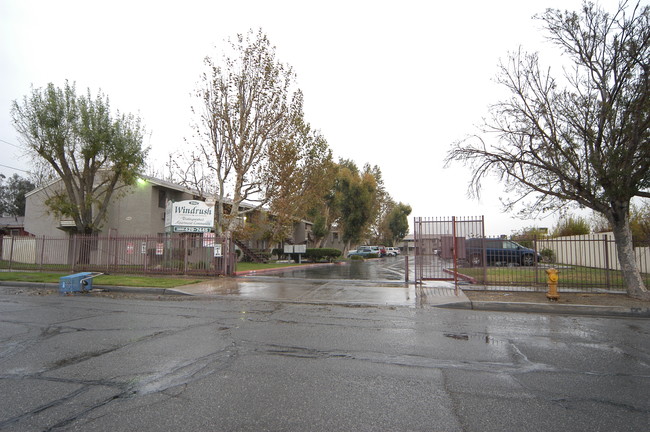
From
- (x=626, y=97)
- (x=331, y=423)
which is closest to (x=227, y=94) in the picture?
(x=626, y=97)

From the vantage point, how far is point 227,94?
22.4 m

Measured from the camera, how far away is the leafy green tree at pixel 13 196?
181ft

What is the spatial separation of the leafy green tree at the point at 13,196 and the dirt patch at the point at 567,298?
6468cm

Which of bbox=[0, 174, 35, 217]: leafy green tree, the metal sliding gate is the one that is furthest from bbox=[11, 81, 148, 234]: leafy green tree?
bbox=[0, 174, 35, 217]: leafy green tree

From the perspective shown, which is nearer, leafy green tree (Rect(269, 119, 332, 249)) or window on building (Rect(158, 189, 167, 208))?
leafy green tree (Rect(269, 119, 332, 249))

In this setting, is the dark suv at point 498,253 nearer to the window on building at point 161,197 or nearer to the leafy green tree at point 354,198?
the window on building at point 161,197

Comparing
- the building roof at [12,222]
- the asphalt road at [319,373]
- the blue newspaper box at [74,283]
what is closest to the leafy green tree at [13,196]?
the building roof at [12,222]

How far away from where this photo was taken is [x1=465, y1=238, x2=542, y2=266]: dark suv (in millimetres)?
14648

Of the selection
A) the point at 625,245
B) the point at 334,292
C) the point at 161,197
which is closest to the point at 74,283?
the point at 334,292

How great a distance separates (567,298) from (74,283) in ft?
51.1

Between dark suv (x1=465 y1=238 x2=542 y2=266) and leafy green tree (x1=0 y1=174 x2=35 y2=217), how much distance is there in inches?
2447

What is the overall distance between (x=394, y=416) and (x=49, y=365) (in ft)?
15.0

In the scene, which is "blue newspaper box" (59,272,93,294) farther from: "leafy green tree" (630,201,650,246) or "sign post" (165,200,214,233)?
"leafy green tree" (630,201,650,246)

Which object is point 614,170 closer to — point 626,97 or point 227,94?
point 626,97
